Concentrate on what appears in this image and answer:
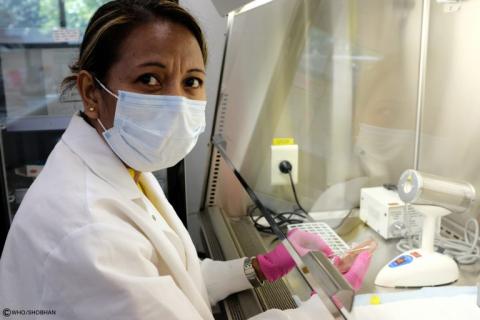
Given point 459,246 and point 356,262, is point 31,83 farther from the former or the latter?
point 459,246

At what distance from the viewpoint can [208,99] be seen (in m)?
1.91

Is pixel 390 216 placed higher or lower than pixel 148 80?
lower

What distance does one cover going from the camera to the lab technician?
60 centimetres

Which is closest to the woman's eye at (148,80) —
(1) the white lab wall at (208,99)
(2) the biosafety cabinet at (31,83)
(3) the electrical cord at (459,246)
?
(3) the electrical cord at (459,246)

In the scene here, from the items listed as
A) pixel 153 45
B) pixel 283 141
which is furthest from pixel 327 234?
pixel 153 45

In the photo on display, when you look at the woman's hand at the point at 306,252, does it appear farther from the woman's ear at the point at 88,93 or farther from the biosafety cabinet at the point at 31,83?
the biosafety cabinet at the point at 31,83

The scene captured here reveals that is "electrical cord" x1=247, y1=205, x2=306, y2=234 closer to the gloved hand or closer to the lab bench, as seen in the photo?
the lab bench

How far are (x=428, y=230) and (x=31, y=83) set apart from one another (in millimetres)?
2063

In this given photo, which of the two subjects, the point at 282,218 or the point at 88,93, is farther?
the point at 282,218

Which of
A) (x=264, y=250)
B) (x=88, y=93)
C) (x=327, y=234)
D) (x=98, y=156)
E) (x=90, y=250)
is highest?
(x=88, y=93)

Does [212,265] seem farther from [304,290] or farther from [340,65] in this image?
[340,65]

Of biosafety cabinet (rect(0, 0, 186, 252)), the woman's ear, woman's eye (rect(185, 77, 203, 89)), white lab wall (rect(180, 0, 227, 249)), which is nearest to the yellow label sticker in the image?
woman's eye (rect(185, 77, 203, 89))

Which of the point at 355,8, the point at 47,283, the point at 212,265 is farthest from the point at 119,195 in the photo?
the point at 355,8

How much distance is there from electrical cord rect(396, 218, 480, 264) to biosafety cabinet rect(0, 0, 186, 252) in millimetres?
1183
